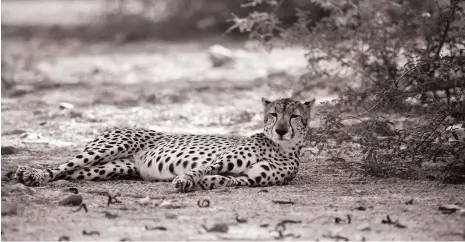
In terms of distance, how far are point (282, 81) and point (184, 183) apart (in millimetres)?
7428

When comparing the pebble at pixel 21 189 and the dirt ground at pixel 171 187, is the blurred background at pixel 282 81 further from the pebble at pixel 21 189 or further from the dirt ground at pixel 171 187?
the pebble at pixel 21 189

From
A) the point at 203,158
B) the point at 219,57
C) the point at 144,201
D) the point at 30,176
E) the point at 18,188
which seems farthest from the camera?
Result: the point at 219,57

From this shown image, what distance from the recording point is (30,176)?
24.3ft

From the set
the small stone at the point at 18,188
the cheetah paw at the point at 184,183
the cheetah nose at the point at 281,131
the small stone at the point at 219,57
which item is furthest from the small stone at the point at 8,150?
the small stone at the point at 219,57

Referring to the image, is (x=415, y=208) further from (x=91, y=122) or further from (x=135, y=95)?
(x=135, y=95)

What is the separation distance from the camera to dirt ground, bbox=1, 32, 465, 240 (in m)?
5.86

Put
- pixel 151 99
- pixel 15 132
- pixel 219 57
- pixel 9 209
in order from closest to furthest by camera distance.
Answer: pixel 9 209 < pixel 15 132 < pixel 151 99 < pixel 219 57

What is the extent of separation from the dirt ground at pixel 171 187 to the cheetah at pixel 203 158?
170 mm

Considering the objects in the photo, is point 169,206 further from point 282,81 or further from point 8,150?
point 282,81

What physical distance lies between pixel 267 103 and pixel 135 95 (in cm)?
616

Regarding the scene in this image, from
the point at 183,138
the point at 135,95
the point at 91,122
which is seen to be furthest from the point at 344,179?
the point at 135,95

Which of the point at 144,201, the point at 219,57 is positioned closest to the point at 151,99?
the point at 219,57

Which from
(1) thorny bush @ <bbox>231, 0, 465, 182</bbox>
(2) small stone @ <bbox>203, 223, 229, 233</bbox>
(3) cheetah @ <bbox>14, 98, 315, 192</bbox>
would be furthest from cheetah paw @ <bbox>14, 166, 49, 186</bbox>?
(1) thorny bush @ <bbox>231, 0, 465, 182</bbox>

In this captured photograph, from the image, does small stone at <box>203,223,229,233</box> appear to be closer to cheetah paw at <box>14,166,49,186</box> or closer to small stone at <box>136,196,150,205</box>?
small stone at <box>136,196,150,205</box>
